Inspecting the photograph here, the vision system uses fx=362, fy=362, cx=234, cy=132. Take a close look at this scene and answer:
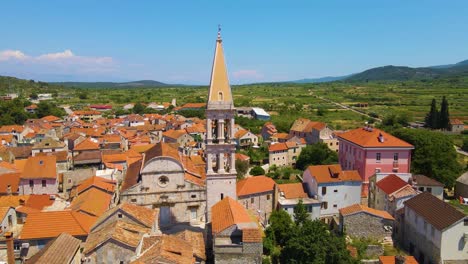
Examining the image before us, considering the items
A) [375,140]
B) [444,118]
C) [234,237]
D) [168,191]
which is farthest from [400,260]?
[444,118]

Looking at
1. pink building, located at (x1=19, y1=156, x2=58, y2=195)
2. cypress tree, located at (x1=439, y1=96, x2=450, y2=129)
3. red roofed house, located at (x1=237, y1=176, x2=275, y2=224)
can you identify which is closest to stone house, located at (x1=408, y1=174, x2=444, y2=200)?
red roofed house, located at (x1=237, y1=176, x2=275, y2=224)

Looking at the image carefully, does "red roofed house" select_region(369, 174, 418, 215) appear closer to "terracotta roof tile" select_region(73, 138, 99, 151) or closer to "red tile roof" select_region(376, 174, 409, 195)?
"red tile roof" select_region(376, 174, 409, 195)

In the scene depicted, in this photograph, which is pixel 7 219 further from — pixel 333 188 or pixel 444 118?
pixel 444 118

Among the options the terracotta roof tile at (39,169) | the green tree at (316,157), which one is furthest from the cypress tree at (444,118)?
the terracotta roof tile at (39,169)

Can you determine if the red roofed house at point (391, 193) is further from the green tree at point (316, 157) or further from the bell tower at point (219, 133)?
the green tree at point (316, 157)

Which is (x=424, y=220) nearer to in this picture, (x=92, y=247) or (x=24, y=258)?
(x=92, y=247)

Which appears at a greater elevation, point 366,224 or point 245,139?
point 245,139
